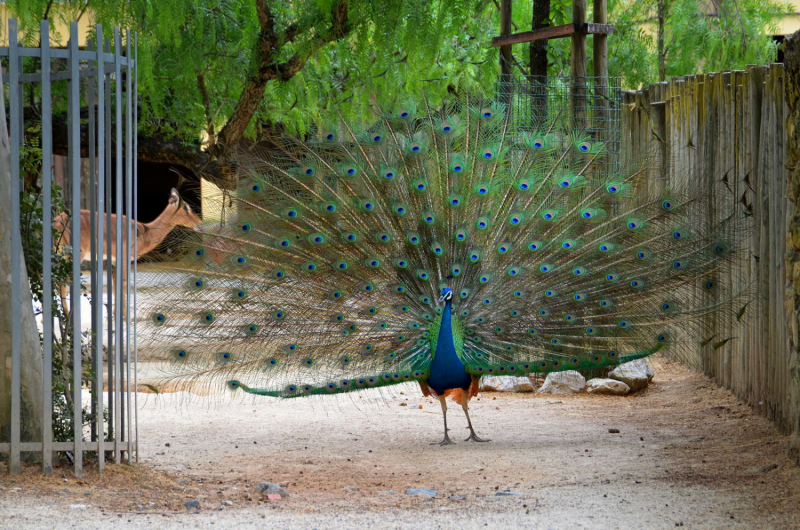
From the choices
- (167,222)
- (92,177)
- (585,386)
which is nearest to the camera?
(92,177)

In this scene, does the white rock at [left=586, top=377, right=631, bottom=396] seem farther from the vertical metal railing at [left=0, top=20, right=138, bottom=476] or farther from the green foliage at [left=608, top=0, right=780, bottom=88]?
the green foliage at [left=608, top=0, right=780, bottom=88]

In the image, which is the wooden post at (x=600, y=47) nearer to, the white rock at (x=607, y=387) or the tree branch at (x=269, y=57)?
the tree branch at (x=269, y=57)

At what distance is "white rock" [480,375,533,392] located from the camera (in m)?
8.64

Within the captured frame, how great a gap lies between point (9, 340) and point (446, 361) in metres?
2.87

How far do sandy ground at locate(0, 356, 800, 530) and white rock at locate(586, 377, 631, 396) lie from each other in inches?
6.6

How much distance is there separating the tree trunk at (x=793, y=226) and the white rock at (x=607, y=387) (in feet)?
Answer: 10.3

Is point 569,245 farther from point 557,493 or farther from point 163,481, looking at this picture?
point 163,481

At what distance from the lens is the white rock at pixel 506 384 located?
8.64 metres

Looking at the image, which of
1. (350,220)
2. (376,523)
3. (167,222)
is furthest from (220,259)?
(167,222)

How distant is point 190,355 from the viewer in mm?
6434

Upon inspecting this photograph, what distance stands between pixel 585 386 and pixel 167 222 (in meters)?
6.40

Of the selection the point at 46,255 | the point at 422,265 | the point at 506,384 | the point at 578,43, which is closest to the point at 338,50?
the point at 578,43

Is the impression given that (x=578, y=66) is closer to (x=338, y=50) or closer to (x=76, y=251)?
(x=338, y=50)

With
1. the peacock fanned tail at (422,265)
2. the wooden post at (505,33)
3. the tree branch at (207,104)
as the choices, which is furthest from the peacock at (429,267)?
the wooden post at (505,33)
